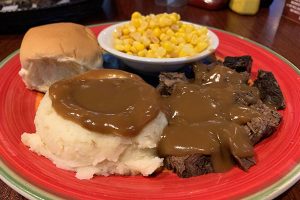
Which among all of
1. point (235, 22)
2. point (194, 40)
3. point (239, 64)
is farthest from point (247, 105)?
point (235, 22)

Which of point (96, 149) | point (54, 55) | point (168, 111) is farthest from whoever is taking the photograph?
point (54, 55)

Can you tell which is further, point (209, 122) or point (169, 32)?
point (169, 32)

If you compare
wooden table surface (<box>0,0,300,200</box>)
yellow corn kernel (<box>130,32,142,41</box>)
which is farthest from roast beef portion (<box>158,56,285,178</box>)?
wooden table surface (<box>0,0,300,200</box>)

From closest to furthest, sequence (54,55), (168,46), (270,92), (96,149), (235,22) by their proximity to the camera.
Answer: (96,149) < (270,92) < (54,55) < (168,46) < (235,22)

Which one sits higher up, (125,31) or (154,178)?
(125,31)

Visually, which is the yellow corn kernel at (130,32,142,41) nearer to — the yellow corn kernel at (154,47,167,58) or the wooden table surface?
the yellow corn kernel at (154,47,167,58)

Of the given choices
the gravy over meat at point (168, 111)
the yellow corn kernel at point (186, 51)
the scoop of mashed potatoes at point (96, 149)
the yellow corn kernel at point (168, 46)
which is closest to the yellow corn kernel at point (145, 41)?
the yellow corn kernel at point (168, 46)

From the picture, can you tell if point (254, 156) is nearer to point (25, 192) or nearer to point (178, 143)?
point (178, 143)

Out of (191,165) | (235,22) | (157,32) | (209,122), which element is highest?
(157,32)

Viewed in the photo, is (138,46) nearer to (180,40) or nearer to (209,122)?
(180,40)
